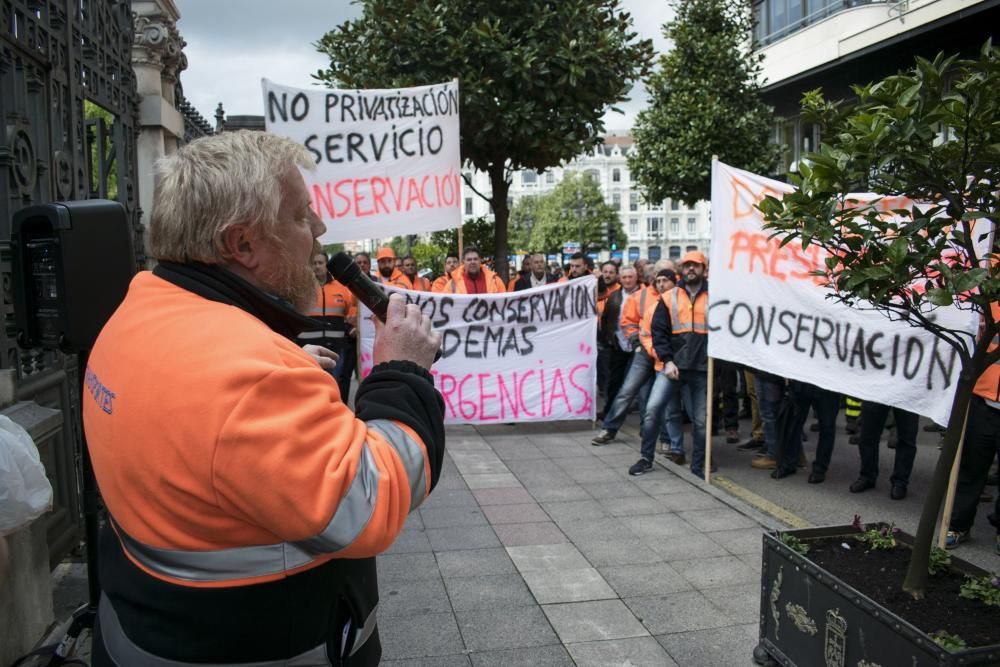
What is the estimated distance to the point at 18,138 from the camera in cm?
381

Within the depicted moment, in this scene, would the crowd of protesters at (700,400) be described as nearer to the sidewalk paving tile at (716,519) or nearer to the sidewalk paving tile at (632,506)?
the sidewalk paving tile at (632,506)

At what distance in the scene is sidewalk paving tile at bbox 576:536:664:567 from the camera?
472 cm

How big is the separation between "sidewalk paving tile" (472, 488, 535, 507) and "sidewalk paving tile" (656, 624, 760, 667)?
2.29m

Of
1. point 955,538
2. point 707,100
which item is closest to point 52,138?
point 955,538

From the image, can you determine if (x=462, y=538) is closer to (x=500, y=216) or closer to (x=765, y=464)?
(x=765, y=464)

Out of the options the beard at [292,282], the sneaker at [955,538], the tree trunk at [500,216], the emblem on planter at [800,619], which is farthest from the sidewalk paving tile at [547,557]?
the tree trunk at [500,216]

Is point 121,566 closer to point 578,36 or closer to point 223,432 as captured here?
point 223,432

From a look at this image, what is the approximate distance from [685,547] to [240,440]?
421cm

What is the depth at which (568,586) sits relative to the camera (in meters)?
4.33

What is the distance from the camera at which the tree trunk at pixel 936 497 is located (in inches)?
117

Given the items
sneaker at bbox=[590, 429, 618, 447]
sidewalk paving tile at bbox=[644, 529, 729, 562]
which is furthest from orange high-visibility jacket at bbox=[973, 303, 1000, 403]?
sneaker at bbox=[590, 429, 618, 447]

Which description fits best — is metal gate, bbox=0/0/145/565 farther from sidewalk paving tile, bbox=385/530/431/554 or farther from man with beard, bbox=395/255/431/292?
man with beard, bbox=395/255/431/292

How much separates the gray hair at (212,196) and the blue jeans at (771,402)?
Answer: 612 centimetres

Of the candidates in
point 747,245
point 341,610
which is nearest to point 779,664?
point 341,610
